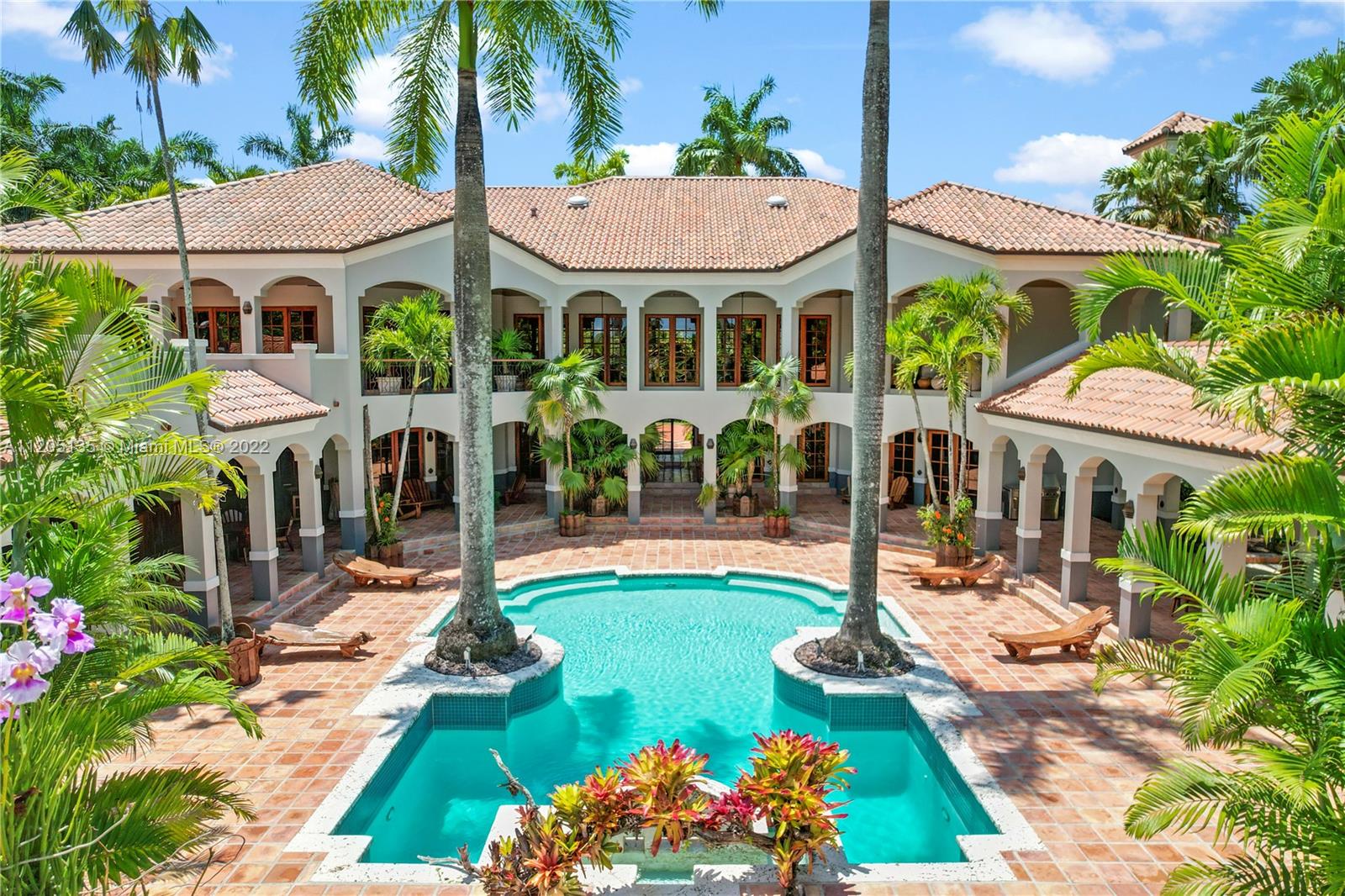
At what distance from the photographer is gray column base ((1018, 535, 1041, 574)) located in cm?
1767

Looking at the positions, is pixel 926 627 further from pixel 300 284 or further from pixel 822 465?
pixel 300 284

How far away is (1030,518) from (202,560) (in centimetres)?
1520

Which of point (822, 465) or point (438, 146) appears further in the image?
point (822, 465)

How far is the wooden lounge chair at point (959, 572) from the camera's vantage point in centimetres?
1722

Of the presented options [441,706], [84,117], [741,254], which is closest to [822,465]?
[741,254]

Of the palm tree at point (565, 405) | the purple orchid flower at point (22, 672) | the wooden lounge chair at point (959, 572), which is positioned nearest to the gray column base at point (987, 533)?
the wooden lounge chair at point (959, 572)

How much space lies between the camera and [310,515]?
695 inches

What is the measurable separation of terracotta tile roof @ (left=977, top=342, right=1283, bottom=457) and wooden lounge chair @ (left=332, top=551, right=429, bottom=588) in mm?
12637

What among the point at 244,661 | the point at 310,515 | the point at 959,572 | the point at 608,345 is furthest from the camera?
the point at 608,345

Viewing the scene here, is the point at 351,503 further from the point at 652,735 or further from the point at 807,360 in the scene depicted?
the point at 807,360

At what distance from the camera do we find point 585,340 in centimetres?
2705

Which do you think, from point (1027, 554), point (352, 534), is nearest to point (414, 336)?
point (352, 534)

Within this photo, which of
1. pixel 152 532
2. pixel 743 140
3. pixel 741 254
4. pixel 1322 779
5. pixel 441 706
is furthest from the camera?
pixel 743 140

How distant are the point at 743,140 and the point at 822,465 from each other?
18.1 meters
